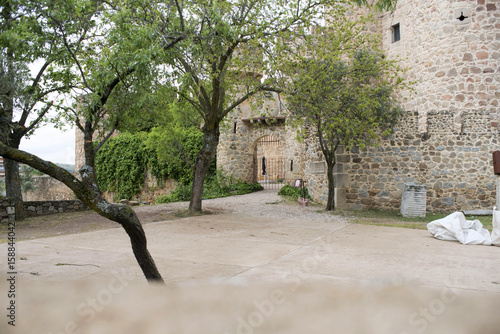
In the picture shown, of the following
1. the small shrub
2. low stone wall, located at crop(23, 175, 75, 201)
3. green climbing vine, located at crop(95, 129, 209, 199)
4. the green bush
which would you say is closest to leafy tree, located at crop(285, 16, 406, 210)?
the green bush

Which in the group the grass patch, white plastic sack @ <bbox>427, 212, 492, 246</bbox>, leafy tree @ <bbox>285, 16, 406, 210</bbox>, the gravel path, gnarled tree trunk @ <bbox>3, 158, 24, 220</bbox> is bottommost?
the grass patch

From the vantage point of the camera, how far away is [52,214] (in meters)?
11.7

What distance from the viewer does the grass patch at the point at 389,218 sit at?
921 centimetres

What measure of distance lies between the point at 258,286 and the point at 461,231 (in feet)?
15.1

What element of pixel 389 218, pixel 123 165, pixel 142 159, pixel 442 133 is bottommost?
pixel 389 218

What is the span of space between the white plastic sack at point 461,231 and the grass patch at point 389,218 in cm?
189

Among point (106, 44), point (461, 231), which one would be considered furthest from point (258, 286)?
point (106, 44)

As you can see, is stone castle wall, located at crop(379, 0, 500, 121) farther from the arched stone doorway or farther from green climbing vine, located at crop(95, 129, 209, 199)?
the arched stone doorway

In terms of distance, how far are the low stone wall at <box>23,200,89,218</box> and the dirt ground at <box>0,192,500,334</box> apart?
532 cm

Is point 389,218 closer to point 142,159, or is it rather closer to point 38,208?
point 38,208

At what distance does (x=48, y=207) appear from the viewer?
11.7m

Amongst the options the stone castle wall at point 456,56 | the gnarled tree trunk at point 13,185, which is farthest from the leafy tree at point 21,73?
the stone castle wall at point 456,56

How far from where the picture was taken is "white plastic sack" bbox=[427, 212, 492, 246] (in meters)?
6.34

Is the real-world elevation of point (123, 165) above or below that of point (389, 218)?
above
